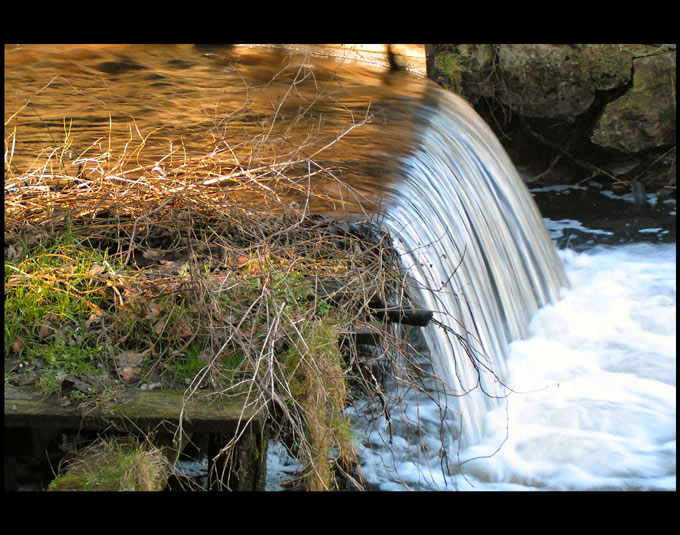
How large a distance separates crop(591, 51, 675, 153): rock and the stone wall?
1 cm

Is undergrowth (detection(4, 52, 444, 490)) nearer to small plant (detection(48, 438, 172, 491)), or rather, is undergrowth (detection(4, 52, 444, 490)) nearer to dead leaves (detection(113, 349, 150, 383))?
dead leaves (detection(113, 349, 150, 383))

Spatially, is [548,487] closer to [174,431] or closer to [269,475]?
[269,475]

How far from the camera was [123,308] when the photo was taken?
2.91 metres

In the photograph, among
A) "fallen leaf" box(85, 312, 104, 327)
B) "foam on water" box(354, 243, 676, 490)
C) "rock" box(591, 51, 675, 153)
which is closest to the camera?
"fallen leaf" box(85, 312, 104, 327)

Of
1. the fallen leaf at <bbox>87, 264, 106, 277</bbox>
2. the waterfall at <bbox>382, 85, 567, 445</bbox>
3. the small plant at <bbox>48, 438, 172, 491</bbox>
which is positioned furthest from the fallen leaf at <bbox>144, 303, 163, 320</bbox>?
the waterfall at <bbox>382, 85, 567, 445</bbox>

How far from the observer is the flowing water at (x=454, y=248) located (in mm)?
4004

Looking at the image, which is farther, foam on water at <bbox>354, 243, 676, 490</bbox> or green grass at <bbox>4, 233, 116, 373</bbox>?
foam on water at <bbox>354, 243, 676, 490</bbox>

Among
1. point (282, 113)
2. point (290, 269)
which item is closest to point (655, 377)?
point (290, 269)

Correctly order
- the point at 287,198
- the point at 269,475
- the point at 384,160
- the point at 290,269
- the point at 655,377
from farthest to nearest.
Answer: the point at 384,160 < the point at 655,377 < the point at 287,198 < the point at 269,475 < the point at 290,269

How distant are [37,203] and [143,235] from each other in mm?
576

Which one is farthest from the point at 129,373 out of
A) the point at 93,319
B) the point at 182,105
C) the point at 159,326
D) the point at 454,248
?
the point at 182,105

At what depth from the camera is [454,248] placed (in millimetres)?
5195

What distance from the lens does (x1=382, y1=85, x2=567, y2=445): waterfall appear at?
430 cm

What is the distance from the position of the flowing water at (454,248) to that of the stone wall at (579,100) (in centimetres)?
153
